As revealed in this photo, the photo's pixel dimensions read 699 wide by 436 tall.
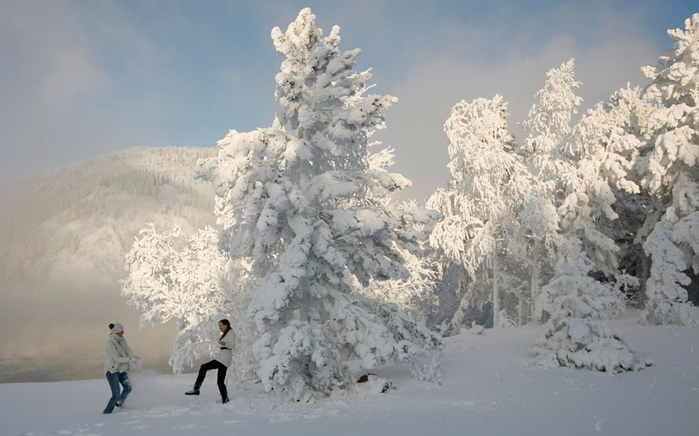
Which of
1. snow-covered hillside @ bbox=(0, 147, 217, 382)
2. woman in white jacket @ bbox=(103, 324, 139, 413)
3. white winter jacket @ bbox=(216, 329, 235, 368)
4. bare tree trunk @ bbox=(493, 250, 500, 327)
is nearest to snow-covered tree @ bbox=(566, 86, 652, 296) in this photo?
bare tree trunk @ bbox=(493, 250, 500, 327)

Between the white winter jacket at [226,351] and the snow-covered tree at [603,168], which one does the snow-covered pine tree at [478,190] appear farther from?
the white winter jacket at [226,351]

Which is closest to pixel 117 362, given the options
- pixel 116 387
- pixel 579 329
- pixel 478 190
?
pixel 116 387

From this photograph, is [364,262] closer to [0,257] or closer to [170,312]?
[170,312]

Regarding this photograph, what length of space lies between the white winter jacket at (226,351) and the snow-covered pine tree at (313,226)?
21.5 inches

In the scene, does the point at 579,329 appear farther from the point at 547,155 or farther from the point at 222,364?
the point at 547,155

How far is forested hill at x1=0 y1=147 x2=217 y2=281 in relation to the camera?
51.0 meters

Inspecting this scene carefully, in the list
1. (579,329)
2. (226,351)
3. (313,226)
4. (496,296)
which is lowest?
(226,351)

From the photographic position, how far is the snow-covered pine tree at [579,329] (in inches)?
475

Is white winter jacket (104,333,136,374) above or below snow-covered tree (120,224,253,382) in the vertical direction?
below

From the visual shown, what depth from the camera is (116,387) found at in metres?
9.25

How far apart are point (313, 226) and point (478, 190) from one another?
14.1m

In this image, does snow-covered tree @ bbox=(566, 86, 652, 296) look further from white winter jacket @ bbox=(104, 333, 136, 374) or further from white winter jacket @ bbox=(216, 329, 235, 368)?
white winter jacket @ bbox=(104, 333, 136, 374)

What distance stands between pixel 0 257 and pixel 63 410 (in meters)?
54.3

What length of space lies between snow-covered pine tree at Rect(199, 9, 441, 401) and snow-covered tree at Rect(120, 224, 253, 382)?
4.95 metres
